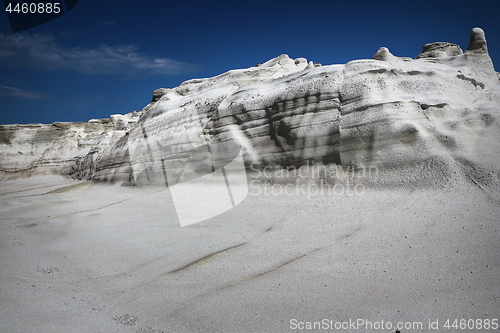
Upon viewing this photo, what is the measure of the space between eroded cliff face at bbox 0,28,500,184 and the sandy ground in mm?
734

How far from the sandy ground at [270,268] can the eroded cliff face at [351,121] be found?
734mm

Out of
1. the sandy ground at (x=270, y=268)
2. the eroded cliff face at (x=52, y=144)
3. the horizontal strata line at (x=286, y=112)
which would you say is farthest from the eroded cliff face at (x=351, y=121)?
the eroded cliff face at (x=52, y=144)

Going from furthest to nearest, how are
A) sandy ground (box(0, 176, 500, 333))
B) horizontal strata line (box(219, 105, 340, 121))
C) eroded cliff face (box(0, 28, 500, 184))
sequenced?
horizontal strata line (box(219, 105, 340, 121)), eroded cliff face (box(0, 28, 500, 184)), sandy ground (box(0, 176, 500, 333))

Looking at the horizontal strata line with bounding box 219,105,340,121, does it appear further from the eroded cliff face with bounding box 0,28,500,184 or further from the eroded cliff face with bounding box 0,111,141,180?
the eroded cliff face with bounding box 0,111,141,180

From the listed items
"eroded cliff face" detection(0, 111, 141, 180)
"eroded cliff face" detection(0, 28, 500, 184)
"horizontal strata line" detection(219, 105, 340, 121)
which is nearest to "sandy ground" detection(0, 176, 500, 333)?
"eroded cliff face" detection(0, 28, 500, 184)

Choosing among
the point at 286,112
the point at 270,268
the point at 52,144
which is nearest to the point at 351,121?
the point at 286,112

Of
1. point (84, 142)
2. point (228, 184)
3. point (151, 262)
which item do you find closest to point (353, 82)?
point (228, 184)

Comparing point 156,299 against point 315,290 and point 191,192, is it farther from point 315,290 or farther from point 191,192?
point 191,192

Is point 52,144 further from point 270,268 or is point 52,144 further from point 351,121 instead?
point 270,268

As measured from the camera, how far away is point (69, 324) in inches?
86.8

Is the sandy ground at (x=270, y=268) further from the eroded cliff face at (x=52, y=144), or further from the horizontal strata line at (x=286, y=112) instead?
Result: the eroded cliff face at (x=52, y=144)

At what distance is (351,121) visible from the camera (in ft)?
16.2

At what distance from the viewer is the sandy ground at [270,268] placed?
7.18ft

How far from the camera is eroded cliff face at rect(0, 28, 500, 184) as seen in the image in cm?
435
